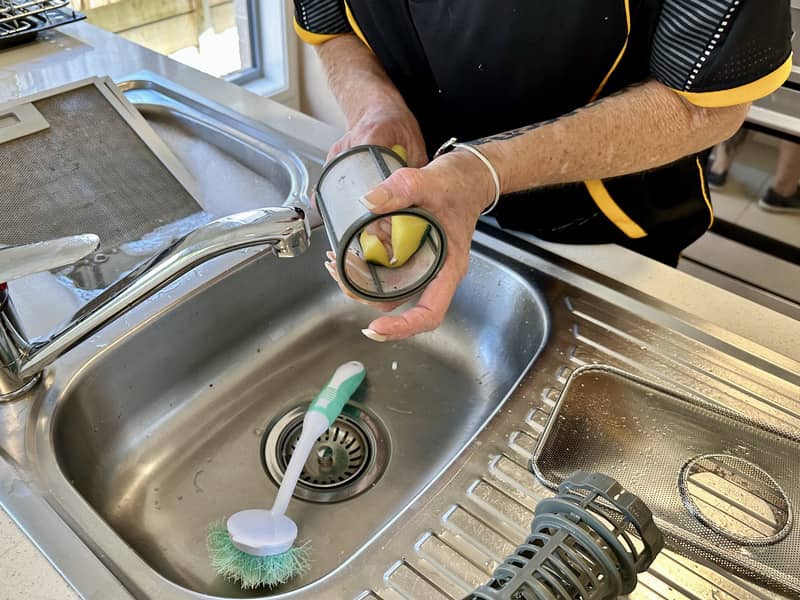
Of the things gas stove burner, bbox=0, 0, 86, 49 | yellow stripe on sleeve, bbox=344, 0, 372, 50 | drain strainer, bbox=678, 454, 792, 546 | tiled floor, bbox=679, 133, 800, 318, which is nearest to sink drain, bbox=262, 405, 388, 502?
drain strainer, bbox=678, 454, 792, 546

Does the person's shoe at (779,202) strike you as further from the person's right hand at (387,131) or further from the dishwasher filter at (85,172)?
the dishwasher filter at (85,172)

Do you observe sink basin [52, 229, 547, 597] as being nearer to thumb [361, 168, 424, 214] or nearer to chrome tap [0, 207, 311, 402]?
chrome tap [0, 207, 311, 402]

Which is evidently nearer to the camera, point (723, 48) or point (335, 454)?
point (723, 48)

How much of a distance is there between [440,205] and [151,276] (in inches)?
10.1

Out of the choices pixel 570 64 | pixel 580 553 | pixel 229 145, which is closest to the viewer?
pixel 580 553

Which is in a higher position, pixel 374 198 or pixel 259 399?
pixel 374 198

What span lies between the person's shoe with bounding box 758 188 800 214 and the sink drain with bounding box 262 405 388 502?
117cm

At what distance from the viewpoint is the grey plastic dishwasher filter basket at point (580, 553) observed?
0.40 metres

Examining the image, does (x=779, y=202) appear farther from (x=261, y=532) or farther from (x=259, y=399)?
(x=261, y=532)

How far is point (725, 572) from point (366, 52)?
72 cm

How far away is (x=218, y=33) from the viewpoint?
1.93 m

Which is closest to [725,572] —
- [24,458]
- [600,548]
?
[600,548]

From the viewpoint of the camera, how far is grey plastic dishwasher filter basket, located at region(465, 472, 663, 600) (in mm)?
398

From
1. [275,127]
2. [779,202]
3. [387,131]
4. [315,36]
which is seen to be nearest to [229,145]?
[275,127]
